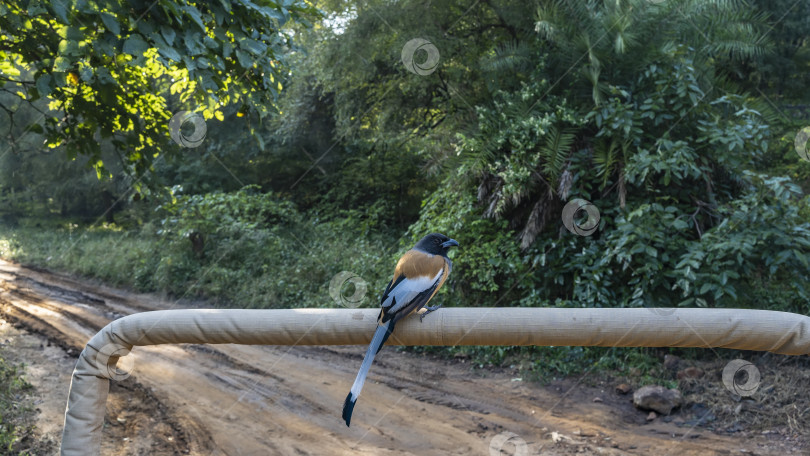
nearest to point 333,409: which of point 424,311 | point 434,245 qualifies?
point 434,245

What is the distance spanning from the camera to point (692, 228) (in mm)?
6000

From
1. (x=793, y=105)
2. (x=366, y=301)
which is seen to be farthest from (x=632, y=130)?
(x=793, y=105)

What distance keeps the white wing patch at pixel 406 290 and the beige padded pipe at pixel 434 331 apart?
2.7 inches

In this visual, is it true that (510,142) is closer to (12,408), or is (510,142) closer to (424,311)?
(424,311)

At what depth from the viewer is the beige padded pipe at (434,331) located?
1937 mm

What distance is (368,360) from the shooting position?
6.29 ft

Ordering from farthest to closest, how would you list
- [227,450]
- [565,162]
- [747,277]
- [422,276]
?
[565,162] → [747,277] → [227,450] → [422,276]

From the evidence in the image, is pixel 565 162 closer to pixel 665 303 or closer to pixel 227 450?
pixel 665 303

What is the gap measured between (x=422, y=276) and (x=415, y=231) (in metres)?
5.16

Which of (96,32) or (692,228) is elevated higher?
(96,32)

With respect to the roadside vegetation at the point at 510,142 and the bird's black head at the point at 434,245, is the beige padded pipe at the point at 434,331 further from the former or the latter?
the roadside vegetation at the point at 510,142

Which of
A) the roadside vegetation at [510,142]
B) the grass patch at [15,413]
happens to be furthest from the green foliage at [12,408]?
the roadside vegetation at [510,142]

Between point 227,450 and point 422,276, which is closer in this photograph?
point 422,276

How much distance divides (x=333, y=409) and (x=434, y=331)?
317 centimetres
